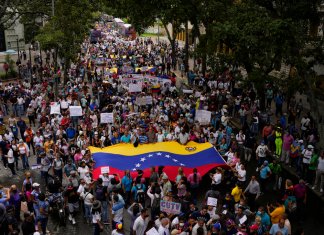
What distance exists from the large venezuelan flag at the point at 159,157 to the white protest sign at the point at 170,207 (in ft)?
10.7

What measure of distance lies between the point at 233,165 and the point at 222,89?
12018mm

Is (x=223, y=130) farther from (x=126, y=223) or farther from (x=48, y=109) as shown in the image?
(x=48, y=109)

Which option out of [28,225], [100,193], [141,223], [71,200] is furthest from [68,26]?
[141,223]

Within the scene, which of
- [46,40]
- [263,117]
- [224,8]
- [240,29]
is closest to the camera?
[240,29]

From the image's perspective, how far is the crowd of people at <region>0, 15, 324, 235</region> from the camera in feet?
34.2

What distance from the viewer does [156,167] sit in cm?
1412

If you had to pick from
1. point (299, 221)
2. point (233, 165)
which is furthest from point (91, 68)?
point (299, 221)

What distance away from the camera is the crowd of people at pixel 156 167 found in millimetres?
10414

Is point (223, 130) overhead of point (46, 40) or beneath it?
beneath

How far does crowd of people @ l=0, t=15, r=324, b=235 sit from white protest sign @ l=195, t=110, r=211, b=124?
0.25 m

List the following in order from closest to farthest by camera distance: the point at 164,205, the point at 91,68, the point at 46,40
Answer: the point at 164,205, the point at 46,40, the point at 91,68

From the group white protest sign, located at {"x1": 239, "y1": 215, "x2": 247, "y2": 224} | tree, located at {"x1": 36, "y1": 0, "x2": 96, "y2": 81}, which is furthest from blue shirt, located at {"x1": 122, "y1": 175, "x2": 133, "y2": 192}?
tree, located at {"x1": 36, "y1": 0, "x2": 96, "y2": 81}

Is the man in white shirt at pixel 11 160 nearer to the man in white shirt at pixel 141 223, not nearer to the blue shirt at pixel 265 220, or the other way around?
the man in white shirt at pixel 141 223

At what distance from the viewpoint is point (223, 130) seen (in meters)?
17.1
